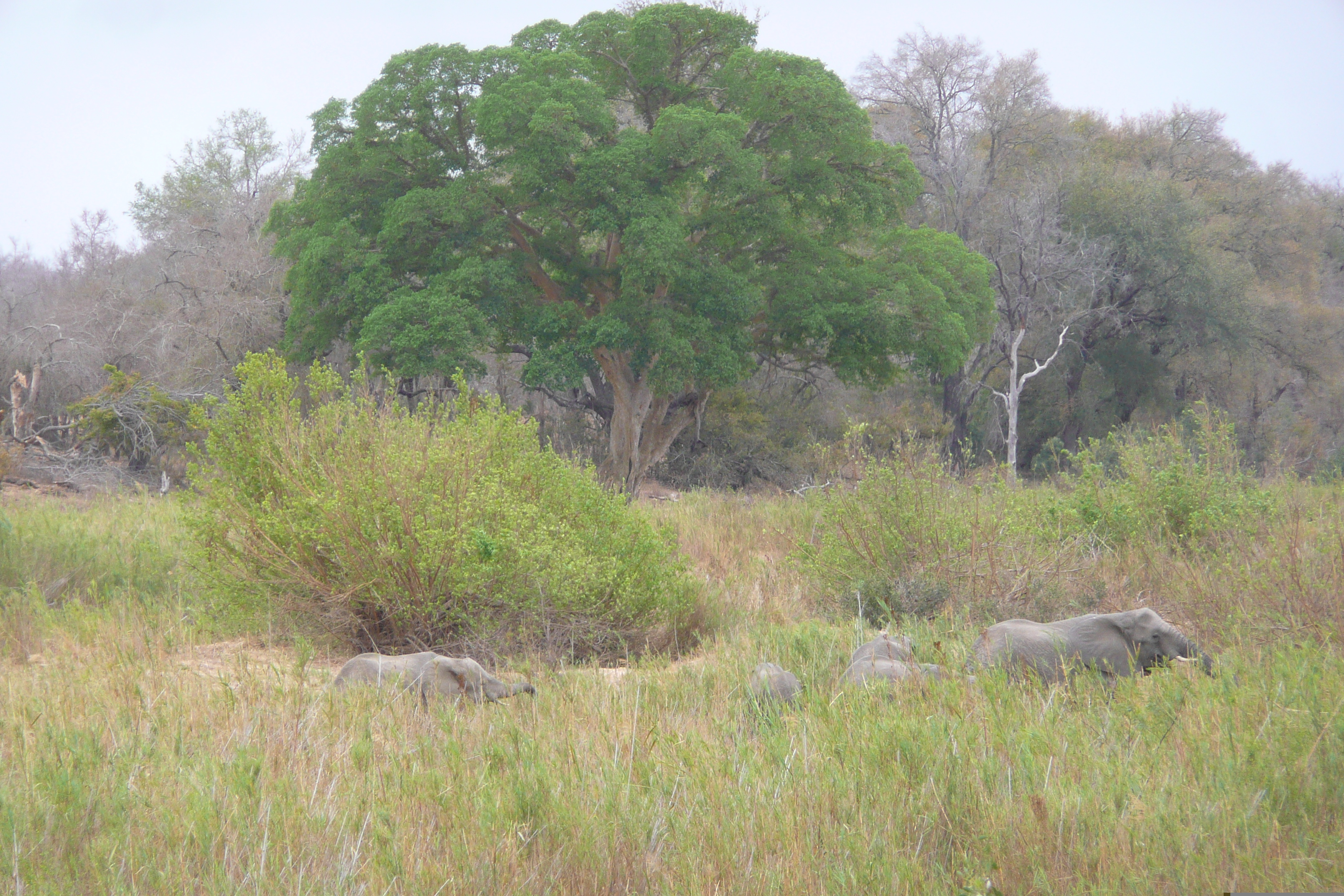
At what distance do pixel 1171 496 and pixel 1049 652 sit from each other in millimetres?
3947

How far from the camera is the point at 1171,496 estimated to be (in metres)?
7.42

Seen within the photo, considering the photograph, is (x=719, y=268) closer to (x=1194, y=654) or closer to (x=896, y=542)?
(x=896, y=542)

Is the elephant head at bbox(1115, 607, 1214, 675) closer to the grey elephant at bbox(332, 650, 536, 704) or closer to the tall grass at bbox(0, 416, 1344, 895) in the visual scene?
the tall grass at bbox(0, 416, 1344, 895)

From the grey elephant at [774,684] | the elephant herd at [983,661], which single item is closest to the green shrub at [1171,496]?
the elephant herd at [983,661]

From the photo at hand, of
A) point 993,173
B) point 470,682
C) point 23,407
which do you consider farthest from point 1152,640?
point 993,173

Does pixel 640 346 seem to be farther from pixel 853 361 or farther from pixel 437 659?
pixel 437 659

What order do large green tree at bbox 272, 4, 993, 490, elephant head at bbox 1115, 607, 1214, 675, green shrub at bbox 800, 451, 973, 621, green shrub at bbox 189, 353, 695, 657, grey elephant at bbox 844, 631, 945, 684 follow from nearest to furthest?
grey elephant at bbox 844, 631, 945, 684 → elephant head at bbox 1115, 607, 1214, 675 → green shrub at bbox 189, 353, 695, 657 → green shrub at bbox 800, 451, 973, 621 → large green tree at bbox 272, 4, 993, 490

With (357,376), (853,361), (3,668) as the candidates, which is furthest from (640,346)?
(3,668)

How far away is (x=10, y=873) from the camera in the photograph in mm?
2389

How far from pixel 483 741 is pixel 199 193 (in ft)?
110

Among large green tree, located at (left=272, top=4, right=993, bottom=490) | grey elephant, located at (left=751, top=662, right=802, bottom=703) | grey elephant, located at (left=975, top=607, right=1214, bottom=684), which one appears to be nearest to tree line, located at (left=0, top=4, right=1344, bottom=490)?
large green tree, located at (left=272, top=4, right=993, bottom=490)

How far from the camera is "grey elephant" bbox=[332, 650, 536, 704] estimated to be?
13.0 feet

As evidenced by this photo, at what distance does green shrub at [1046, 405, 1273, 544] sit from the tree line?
1050 mm

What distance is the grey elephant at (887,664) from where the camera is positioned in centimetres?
384
